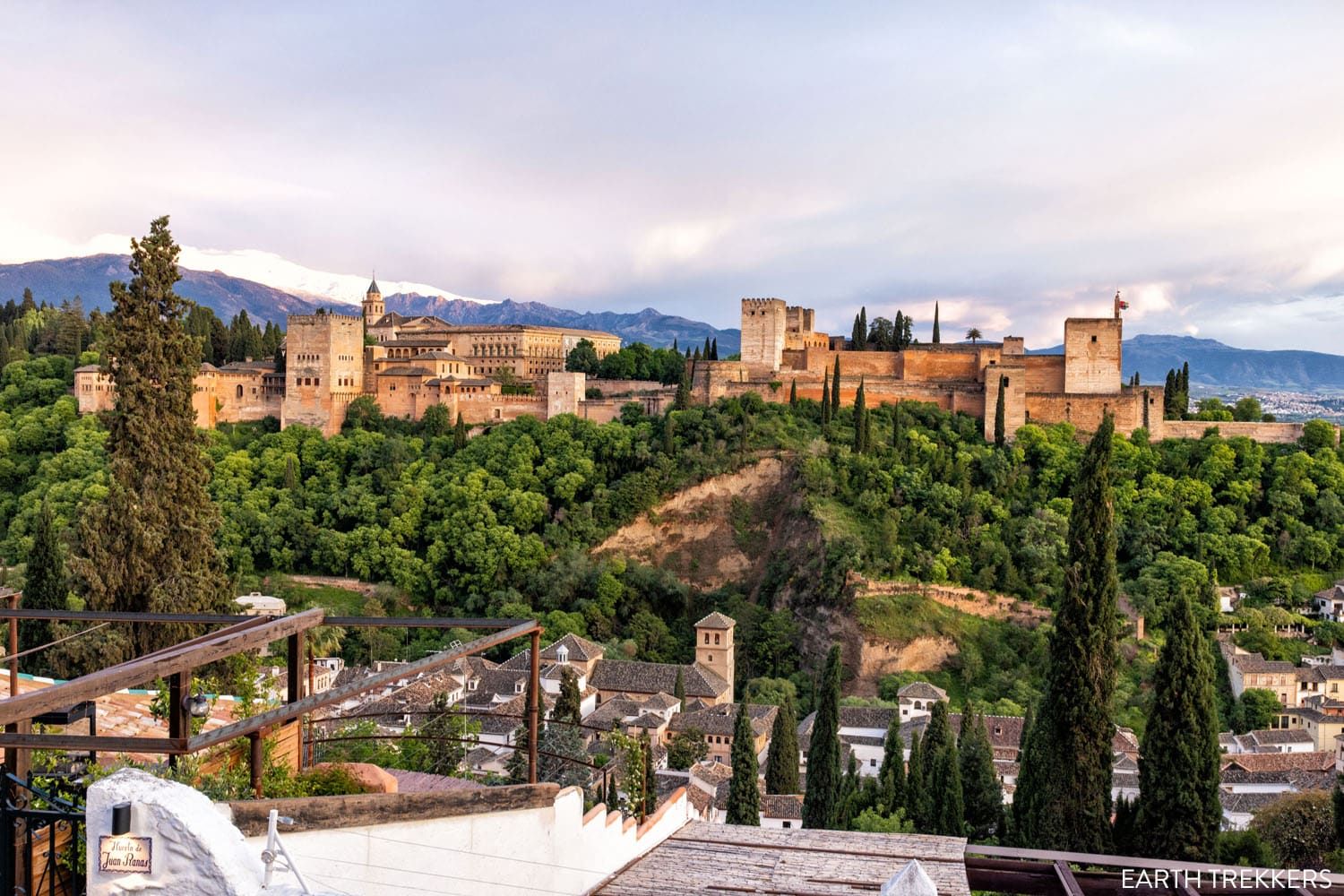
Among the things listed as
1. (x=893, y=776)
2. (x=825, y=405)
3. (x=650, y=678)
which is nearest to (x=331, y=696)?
(x=893, y=776)

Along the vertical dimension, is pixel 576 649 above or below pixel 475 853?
below

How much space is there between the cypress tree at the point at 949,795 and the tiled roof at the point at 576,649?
14.0 meters

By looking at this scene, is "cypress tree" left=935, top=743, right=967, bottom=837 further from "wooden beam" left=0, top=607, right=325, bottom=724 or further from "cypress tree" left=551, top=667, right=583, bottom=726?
"wooden beam" left=0, top=607, right=325, bottom=724

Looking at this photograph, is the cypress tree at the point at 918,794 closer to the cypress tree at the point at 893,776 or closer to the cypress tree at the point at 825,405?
the cypress tree at the point at 893,776

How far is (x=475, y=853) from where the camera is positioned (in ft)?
15.9

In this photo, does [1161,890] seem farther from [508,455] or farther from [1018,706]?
[508,455]

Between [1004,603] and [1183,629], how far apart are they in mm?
19574

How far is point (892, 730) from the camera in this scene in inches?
982

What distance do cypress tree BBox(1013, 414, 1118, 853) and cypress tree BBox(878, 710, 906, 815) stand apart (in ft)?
19.7

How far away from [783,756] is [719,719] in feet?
15.7

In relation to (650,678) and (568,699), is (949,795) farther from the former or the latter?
(650,678)

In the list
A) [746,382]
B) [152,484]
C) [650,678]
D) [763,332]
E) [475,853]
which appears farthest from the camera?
[763,332]

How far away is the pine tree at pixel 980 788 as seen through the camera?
23578 mm

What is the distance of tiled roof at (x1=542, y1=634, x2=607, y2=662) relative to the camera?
112ft
